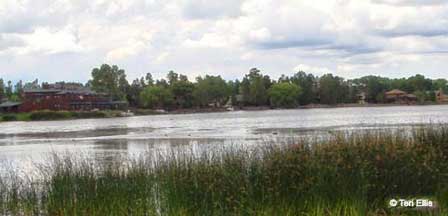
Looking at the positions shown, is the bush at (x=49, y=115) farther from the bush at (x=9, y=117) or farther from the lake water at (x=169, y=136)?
the lake water at (x=169, y=136)

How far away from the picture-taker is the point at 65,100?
17312 centimetres

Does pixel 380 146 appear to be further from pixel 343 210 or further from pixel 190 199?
pixel 190 199

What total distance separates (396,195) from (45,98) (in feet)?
542

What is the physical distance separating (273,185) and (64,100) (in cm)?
16582

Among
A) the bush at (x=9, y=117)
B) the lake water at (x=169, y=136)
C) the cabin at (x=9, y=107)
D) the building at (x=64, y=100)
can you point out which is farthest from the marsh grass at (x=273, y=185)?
the cabin at (x=9, y=107)

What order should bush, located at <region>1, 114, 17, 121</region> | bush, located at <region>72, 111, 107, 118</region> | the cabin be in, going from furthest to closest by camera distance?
the cabin → bush, located at <region>72, 111, 107, 118</region> → bush, located at <region>1, 114, 17, 121</region>

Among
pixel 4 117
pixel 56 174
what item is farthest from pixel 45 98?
pixel 56 174

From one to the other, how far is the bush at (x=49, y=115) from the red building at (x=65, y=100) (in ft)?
34.5

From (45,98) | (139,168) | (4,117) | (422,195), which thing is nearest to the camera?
(422,195)

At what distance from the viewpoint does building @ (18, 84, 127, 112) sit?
16862 centimetres

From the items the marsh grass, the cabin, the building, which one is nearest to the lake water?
the marsh grass

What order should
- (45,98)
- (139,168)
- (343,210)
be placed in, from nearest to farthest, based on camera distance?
(343,210) < (139,168) < (45,98)

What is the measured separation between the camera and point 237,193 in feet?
42.7

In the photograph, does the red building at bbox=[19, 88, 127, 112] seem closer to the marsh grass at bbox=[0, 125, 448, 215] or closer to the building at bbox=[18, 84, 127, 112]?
the building at bbox=[18, 84, 127, 112]
